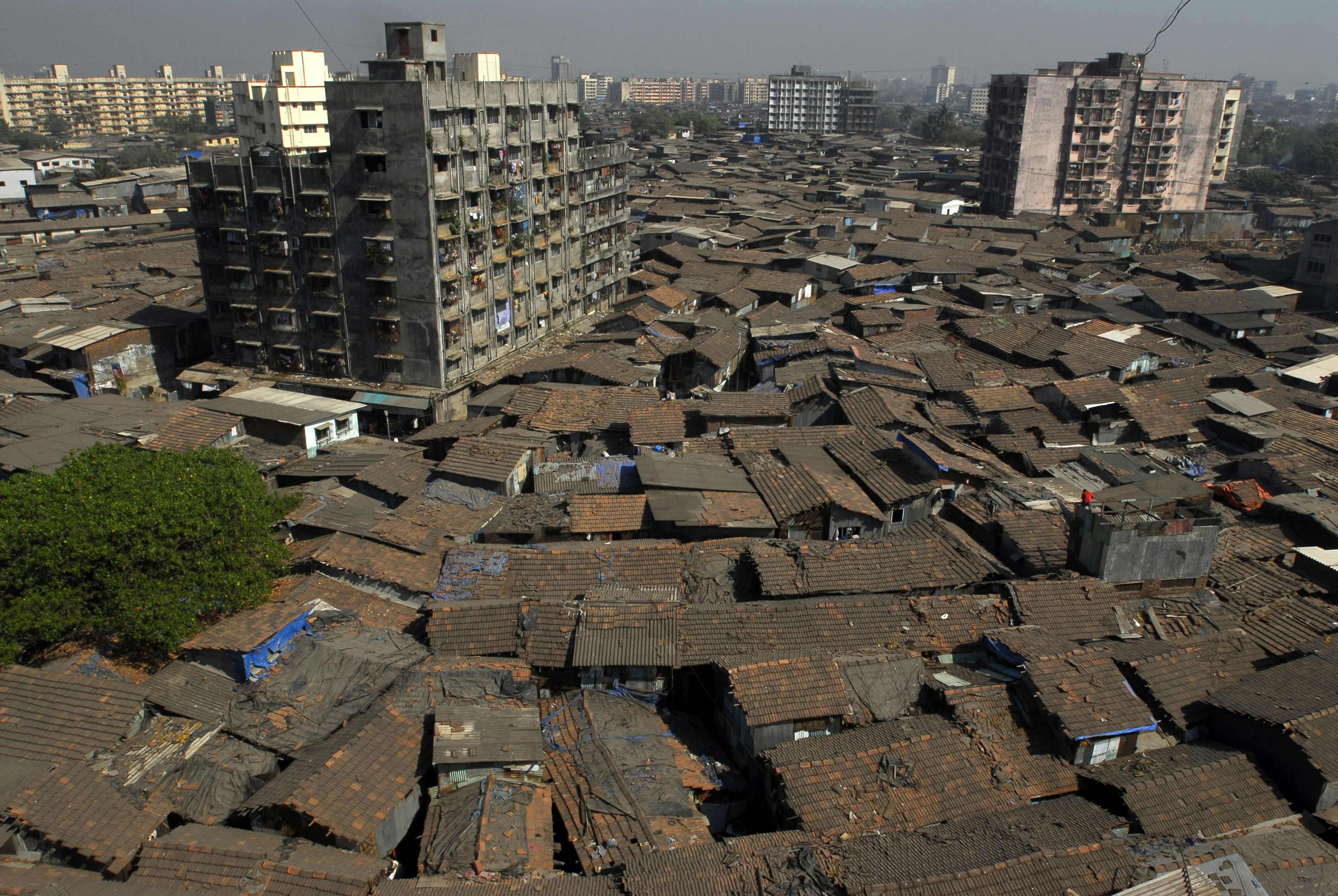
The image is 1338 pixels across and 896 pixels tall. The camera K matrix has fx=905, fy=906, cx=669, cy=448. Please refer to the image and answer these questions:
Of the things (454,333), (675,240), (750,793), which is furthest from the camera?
(675,240)

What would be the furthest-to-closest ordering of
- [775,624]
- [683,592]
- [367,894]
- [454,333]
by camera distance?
1. [454,333]
2. [683,592]
3. [775,624]
4. [367,894]

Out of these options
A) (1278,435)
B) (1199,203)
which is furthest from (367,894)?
(1199,203)

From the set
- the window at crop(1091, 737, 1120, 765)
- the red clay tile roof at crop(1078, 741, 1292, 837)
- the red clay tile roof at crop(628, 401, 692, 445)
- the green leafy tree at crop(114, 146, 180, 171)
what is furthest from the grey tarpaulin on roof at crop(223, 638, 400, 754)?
the green leafy tree at crop(114, 146, 180, 171)

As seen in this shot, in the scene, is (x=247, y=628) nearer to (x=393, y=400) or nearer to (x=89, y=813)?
(x=89, y=813)

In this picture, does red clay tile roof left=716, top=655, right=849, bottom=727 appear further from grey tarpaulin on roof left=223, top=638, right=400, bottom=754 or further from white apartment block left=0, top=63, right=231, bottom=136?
white apartment block left=0, top=63, right=231, bottom=136

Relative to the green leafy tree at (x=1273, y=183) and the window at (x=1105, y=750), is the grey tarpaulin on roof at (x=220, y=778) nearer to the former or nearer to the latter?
the window at (x=1105, y=750)

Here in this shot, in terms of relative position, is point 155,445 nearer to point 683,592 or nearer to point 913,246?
point 683,592
